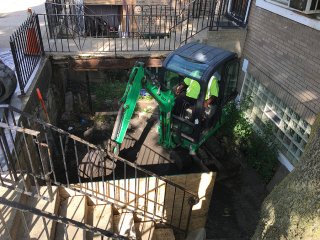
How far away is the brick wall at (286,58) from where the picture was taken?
575 centimetres

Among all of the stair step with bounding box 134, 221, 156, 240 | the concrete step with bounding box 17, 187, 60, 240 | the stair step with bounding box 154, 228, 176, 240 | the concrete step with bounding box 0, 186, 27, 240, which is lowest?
the stair step with bounding box 154, 228, 176, 240

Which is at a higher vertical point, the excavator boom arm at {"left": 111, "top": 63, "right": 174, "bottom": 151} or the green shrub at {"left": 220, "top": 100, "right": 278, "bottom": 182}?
the excavator boom arm at {"left": 111, "top": 63, "right": 174, "bottom": 151}

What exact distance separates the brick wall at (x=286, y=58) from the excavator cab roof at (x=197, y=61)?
102 centimetres

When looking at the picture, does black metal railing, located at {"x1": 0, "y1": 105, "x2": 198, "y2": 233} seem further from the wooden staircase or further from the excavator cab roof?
the excavator cab roof

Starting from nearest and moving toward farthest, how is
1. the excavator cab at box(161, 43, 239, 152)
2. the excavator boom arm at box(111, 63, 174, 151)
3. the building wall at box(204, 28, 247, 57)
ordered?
the excavator boom arm at box(111, 63, 174, 151) → the excavator cab at box(161, 43, 239, 152) → the building wall at box(204, 28, 247, 57)

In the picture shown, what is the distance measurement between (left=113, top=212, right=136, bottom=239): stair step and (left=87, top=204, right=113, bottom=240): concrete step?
194mm

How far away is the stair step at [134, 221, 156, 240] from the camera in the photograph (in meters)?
5.05

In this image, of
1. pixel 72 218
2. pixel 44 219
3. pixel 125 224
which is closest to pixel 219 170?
pixel 125 224

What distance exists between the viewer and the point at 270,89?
7066 millimetres

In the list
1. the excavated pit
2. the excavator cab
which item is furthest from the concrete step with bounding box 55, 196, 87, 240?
the excavator cab

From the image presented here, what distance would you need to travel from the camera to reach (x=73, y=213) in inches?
→ 175

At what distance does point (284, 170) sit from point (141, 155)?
10.9 feet

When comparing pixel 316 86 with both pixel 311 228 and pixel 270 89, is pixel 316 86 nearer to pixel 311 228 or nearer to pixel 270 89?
pixel 270 89

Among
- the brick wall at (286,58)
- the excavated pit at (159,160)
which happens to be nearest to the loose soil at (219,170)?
the excavated pit at (159,160)
